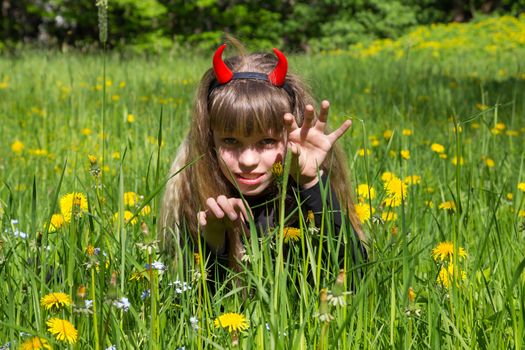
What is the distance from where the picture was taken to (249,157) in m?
1.84

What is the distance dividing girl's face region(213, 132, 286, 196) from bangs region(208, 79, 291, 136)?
2 centimetres

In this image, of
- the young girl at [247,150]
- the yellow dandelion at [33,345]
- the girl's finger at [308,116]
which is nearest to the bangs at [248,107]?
the young girl at [247,150]

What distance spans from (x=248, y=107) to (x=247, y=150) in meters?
0.11

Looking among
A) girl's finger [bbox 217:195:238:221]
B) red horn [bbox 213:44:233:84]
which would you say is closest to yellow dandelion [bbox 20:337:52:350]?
girl's finger [bbox 217:195:238:221]

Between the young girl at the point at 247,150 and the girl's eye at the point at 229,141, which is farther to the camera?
the girl's eye at the point at 229,141

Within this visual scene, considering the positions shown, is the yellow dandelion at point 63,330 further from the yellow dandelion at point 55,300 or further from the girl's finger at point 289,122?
the girl's finger at point 289,122

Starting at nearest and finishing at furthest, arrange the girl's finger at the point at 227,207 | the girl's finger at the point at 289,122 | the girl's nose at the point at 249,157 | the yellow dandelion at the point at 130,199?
the girl's finger at the point at 227,207 → the girl's finger at the point at 289,122 → the girl's nose at the point at 249,157 → the yellow dandelion at the point at 130,199

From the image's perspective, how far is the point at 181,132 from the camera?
11.8 feet

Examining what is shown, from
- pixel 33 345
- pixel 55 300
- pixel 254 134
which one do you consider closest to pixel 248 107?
pixel 254 134

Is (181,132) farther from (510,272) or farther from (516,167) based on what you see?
(510,272)

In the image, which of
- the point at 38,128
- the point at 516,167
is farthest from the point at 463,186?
the point at 38,128

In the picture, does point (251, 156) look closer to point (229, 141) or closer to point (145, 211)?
point (229, 141)

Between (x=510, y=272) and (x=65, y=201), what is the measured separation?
971mm

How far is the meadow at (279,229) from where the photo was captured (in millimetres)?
1174
